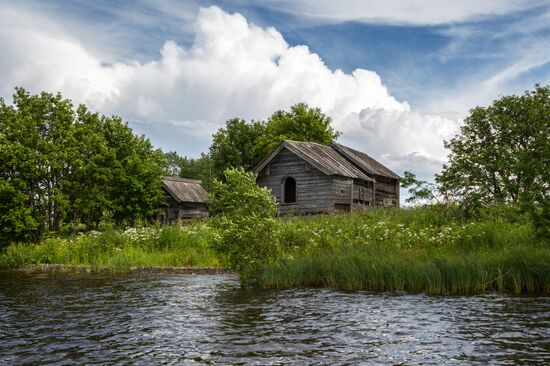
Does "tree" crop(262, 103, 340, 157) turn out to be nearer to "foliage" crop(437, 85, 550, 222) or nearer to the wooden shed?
the wooden shed

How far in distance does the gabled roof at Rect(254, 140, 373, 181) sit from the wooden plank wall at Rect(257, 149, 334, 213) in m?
0.63

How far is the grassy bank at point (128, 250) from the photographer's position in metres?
23.1

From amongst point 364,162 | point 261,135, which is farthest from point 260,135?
point 364,162

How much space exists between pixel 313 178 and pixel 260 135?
29.9 meters

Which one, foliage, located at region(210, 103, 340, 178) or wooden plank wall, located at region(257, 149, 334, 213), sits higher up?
foliage, located at region(210, 103, 340, 178)

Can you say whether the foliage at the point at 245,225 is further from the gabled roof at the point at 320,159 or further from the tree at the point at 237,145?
the tree at the point at 237,145

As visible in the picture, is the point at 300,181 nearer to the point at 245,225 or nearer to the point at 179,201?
the point at 179,201

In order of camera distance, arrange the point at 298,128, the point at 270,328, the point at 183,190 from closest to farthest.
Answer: the point at 270,328
the point at 183,190
the point at 298,128

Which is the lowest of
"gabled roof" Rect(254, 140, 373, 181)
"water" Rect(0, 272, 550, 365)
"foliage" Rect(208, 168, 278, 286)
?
"water" Rect(0, 272, 550, 365)

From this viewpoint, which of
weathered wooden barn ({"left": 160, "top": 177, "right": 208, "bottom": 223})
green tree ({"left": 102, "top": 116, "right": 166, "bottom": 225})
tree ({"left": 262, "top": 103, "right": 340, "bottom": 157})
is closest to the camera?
green tree ({"left": 102, "top": 116, "right": 166, "bottom": 225})

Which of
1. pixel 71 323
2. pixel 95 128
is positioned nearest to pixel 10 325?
pixel 71 323

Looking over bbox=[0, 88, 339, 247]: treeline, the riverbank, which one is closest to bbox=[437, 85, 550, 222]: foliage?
the riverbank

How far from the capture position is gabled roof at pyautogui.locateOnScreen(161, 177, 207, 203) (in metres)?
50.8

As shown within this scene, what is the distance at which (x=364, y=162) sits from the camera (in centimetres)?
4638
